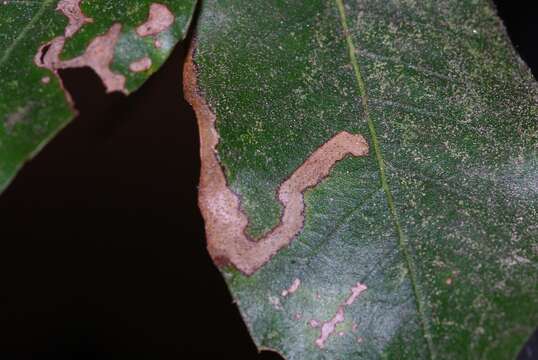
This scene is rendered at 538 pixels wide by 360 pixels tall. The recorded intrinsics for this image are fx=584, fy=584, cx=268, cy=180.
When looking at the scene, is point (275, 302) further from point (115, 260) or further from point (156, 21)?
point (115, 260)

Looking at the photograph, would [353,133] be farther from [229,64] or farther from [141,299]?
[141,299]

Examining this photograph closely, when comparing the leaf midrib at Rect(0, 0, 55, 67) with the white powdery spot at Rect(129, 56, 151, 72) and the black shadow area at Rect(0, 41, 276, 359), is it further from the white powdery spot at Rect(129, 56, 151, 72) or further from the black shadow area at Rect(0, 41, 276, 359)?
the black shadow area at Rect(0, 41, 276, 359)

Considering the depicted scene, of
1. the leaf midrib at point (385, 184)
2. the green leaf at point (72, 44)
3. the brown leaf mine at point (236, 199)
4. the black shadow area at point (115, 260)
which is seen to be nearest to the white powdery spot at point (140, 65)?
the green leaf at point (72, 44)

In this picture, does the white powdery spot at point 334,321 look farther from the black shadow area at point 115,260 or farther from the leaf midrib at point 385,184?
the black shadow area at point 115,260

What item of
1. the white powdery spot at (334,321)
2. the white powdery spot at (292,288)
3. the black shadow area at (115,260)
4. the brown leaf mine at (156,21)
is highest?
the brown leaf mine at (156,21)

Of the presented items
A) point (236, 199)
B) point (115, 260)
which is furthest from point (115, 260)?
point (236, 199)

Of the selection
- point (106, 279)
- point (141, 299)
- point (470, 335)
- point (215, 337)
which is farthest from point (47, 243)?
point (470, 335)
